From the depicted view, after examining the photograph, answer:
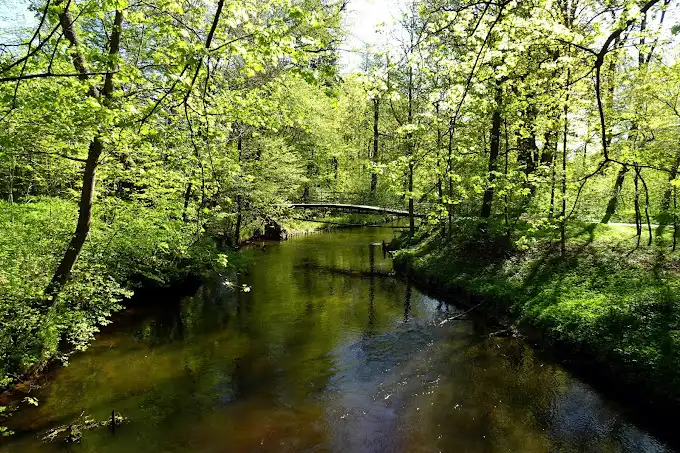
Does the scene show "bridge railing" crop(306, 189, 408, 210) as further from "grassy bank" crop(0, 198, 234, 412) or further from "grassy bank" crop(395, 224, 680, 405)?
"grassy bank" crop(0, 198, 234, 412)

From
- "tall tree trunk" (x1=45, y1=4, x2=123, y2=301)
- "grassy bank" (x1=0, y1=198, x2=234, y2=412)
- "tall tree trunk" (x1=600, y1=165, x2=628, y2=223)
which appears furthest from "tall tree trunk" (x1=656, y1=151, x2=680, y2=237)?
"tall tree trunk" (x1=45, y1=4, x2=123, y2=301)

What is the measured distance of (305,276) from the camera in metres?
16.7

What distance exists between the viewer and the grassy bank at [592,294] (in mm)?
7445

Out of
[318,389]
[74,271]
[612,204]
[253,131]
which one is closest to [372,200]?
[612,204]

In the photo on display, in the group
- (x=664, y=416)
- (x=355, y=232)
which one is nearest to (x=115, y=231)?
(x=664, y=416)

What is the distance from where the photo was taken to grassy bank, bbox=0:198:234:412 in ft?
21.6

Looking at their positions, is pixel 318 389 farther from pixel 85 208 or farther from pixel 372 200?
pixel 372 200

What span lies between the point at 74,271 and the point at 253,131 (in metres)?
6.00

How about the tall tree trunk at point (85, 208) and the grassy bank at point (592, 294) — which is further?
the grassy bank at point (592, 294)

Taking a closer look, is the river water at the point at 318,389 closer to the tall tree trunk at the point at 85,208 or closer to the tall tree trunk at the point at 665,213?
the tall tree trunk at the point at 85,208

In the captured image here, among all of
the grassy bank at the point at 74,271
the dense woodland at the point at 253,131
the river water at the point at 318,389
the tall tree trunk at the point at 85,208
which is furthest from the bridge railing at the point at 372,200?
the tall tree trunk at the point at 85,208

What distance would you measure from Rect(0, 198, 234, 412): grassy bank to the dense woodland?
47 millimetres

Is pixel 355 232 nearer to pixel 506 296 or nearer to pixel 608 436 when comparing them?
pixel 506 296

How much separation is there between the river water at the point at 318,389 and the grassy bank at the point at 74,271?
1074mm
